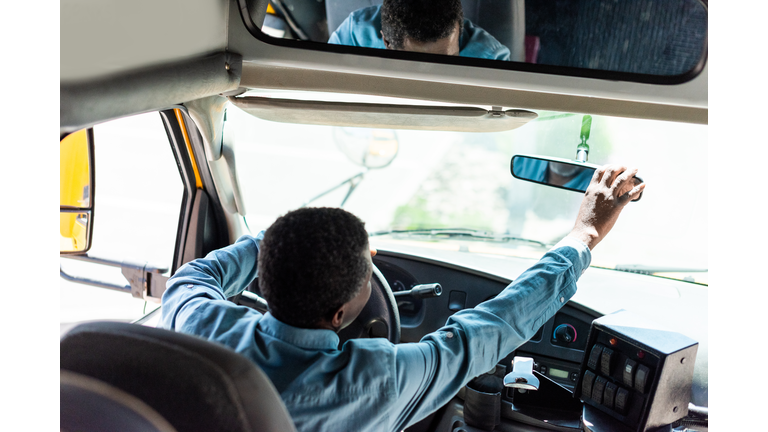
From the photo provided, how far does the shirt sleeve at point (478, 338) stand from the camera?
145 centimetres

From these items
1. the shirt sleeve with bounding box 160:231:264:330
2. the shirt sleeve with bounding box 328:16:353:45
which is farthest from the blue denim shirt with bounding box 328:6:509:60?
the shirt sleeve with bounding box 160:231:264:330

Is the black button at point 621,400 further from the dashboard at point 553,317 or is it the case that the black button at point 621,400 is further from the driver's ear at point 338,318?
the driver's ear at point 338,318

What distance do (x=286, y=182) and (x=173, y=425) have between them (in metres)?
5.08

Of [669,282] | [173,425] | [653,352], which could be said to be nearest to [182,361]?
[173,425]

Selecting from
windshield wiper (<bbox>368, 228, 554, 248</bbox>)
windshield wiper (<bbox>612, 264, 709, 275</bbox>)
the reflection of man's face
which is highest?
the reflection of man's face

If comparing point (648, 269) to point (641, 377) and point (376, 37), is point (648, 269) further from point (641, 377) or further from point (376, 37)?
point (376, 37)

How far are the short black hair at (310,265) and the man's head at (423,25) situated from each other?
1.49 ft

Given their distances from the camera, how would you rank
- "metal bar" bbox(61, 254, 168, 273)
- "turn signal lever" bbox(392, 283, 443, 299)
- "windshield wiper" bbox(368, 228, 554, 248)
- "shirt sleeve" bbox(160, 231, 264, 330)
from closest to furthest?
"shirt sleeve" bbox(160, 231, 264, 330) → "turn signal lever" bbox(392, 283, 443, 299) → "metal bar" bbox(61, 254, 168, 273) → "windshield wiper" bbox(368, 228, 554, 248)

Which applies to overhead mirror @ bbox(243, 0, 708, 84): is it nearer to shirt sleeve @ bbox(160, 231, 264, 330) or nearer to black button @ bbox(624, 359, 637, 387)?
shirt sleeve @ bbox(160, 231, 264, 330)

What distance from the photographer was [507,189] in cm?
418

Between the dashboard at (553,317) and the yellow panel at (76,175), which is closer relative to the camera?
the yellow panel at (76,175)

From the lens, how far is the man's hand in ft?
5.69

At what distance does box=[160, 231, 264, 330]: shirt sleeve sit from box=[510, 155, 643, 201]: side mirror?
39.1 inches

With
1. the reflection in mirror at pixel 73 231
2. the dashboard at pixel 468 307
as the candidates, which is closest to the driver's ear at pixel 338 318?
the reflection in mirror at pixel 73 231
